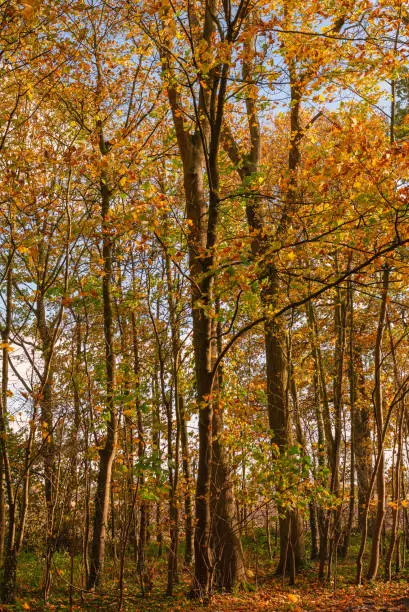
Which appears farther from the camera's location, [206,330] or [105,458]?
[105,458]

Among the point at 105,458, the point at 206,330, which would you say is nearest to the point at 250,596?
the point at 105,458

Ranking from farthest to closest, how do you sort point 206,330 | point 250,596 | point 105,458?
point 105,458
point 250,596
point 206,330

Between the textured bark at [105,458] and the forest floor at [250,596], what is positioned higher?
the textured bark at [105,458]

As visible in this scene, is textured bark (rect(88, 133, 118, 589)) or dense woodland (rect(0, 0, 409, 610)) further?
textured bark (rect(88, 133, 118, 589))

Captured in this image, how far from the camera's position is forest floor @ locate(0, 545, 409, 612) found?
19.8ft

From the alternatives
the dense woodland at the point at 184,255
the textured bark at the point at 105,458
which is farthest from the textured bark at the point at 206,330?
the textured bark at the point at 105,458

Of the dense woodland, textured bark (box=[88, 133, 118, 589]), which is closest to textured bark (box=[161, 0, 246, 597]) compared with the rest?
the dense woodland

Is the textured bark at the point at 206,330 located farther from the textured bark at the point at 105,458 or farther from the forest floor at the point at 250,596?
the textured bark at the point at 105,458

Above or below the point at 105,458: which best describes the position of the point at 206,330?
above

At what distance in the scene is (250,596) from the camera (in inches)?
278

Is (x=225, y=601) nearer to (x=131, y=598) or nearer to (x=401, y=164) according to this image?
(x=131, y=598)

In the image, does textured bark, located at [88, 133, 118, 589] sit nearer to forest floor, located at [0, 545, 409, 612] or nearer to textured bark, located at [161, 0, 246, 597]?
forest floor, located at [0, 545, 409, 612]

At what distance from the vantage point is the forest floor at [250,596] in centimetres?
603

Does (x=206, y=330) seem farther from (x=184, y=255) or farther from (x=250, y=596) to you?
(x=250, y=596)
